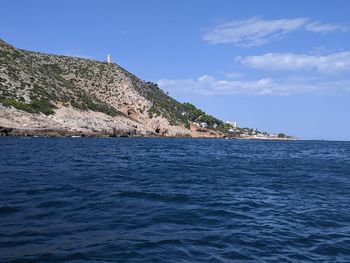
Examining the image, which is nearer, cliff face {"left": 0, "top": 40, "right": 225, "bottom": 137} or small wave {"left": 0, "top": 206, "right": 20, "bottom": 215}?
small wave {"left": 0, "top": 206, "right": 20, "bottom": 215}

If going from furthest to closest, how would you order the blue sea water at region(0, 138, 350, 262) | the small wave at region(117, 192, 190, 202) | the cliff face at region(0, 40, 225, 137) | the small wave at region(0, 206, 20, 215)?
1. the cliff face at region(0, 40, 225, 137)
2. the small wave at region(117, 192, 190, 202)
3. the small wave at region(0, 206, 20, 215)
4. the blue sea water at region(0, 138, 350, 262)

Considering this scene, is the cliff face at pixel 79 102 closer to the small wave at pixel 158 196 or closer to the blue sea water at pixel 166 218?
the blue sea water at pixel 166 218

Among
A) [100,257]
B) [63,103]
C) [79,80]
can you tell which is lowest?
[100,257]

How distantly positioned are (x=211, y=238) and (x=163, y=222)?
7.89 ft

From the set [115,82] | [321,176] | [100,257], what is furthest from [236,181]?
[115,82]

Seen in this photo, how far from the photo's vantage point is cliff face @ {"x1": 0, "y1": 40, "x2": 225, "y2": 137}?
272 ft

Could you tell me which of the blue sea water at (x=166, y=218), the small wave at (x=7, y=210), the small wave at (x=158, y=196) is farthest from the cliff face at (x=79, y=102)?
the small wave at (x=7, y=210)

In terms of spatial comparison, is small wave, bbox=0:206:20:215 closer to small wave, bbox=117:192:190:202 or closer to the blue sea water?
the blue sea water

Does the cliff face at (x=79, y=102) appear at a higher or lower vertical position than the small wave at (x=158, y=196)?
higher

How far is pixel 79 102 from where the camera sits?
108 meters

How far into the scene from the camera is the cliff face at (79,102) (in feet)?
272

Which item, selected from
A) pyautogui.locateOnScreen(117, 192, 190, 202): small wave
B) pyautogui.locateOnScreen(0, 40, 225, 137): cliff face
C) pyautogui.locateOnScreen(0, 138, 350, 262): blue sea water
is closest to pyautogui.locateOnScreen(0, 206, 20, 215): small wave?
pyautogui.locateOnScreen(0, 138, 350, 262): blue sea water

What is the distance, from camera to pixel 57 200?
17.4 meters

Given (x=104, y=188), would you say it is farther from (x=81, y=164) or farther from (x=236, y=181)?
(x=81, y=164)
